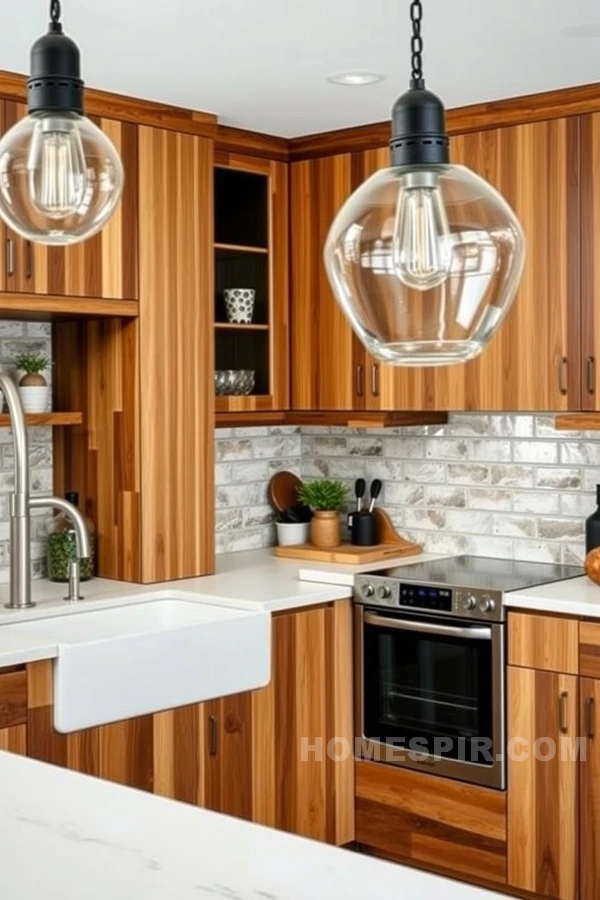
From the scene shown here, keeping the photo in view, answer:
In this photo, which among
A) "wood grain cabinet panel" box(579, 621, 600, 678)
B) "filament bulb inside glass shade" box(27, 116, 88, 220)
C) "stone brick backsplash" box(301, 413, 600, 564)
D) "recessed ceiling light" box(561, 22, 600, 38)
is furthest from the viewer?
"stone brick backsplash" box(301, 413, 600, 564)

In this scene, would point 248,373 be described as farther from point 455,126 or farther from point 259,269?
point 455,126

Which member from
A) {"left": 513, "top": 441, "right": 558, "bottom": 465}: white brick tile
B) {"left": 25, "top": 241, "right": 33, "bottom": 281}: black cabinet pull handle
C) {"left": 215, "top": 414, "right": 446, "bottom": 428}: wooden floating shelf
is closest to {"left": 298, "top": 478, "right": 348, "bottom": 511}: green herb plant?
{"left": 215, "top": 414, "right": 446, "bottom": 428}: wooden floating shelf

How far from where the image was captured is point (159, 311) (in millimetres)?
4137

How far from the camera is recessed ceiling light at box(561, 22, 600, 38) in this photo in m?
3.16

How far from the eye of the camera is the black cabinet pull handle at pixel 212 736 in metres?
3.75

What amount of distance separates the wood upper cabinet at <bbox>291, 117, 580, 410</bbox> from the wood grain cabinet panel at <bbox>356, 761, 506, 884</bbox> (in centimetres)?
124

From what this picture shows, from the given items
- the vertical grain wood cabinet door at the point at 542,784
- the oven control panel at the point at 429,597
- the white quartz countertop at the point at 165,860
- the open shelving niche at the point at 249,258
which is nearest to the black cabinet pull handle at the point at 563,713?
the vertical grain wood cabinet door at the point at 542,784

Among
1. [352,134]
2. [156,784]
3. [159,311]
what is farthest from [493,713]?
[352,134]

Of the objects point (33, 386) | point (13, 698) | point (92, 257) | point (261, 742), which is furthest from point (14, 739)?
point (92, 257)

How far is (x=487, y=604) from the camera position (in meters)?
3.85

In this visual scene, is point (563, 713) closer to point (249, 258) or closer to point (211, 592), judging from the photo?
point (211, 592)

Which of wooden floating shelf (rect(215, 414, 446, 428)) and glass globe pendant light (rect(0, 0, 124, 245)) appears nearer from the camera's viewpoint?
glass globe pendant light (rect(0, 0, 124, 245))

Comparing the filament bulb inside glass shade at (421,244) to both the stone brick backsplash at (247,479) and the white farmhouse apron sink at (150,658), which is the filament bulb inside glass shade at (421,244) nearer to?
the white farmhouse apron sink at (150,658)

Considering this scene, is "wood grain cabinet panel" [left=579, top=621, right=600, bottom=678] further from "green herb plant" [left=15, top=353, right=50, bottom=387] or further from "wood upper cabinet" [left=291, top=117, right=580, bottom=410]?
"green herb plant" [left=15, top=353, right=50, bottom=387]
